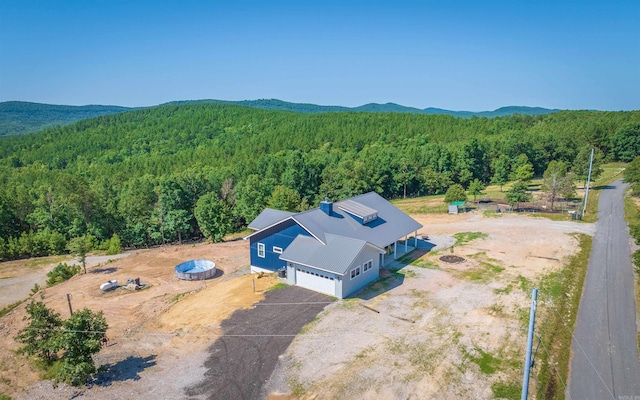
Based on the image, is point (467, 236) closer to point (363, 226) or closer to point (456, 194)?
point (363, 226)

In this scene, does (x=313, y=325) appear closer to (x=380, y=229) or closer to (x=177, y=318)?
(x=177, y=318)

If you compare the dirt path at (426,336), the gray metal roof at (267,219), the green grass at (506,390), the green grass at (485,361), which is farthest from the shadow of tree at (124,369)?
the green grass at (506,390)

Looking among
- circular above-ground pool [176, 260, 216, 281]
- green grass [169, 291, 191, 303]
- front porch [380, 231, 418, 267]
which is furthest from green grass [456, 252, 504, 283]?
green grass [169, 291, 191, 303]

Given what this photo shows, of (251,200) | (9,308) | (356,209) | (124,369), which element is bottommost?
(9,308)

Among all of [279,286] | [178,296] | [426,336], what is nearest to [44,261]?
[178,296]

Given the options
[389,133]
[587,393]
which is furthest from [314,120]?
[587,393]

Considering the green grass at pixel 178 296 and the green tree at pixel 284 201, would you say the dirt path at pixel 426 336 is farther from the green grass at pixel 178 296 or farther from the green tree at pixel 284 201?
the green tree at pixel 284 201
